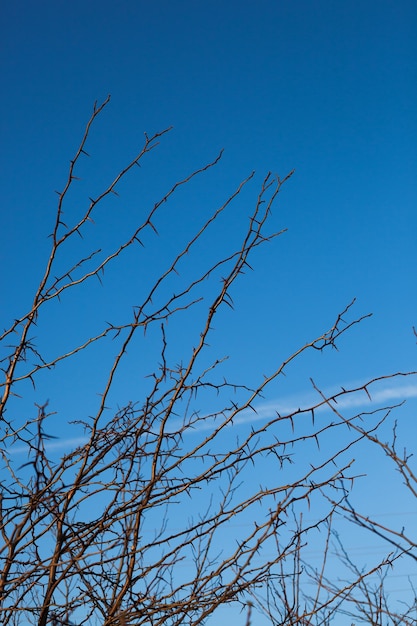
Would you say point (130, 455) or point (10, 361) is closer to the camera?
point (130, 455)

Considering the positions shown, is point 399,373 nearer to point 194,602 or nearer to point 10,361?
point 194,602

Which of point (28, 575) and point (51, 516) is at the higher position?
point (51, 516)

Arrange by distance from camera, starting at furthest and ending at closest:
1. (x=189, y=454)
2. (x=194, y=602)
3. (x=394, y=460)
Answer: (x=189, y=454), (x=194, y=602), (x=394, y=460)

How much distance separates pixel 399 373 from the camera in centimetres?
213

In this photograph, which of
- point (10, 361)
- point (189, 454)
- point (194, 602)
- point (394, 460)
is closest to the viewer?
point (394, 460)

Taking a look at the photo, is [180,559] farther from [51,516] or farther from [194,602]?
[51,516]

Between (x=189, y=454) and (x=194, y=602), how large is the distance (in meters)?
0.39

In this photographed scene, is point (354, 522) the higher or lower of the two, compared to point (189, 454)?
lower

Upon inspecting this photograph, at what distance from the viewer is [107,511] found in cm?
197

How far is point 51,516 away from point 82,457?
0.18 meters

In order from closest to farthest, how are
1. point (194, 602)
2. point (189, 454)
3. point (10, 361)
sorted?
1. point (194, 602)
2. point (189, 454)
3. point (10, 361)

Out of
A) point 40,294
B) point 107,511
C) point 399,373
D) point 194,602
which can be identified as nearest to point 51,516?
point 107,511

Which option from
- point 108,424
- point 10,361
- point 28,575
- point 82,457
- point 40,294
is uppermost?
point 40,294

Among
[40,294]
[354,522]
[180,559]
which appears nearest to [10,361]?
[40,294]
